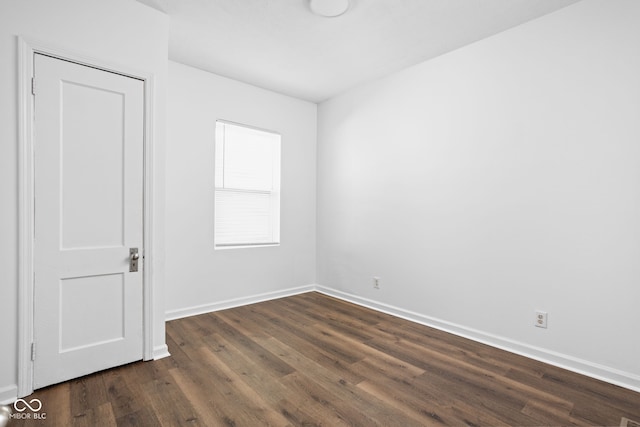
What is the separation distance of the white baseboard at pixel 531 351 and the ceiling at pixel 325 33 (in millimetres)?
2795

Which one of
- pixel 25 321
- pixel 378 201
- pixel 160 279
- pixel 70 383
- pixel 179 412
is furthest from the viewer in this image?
pixel 378 201

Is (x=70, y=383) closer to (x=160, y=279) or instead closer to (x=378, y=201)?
(x=160, y=279)

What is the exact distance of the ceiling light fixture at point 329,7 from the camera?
2564mm

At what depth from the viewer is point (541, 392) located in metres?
2.22

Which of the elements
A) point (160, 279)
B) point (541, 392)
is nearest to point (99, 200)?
point (160, 279)

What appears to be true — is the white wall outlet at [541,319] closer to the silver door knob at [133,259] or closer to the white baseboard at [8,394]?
the silver door knob at [133,259]

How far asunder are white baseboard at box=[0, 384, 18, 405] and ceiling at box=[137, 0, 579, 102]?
2886 mm

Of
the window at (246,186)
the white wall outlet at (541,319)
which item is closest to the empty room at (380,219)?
the white wall outlet at (541,319)

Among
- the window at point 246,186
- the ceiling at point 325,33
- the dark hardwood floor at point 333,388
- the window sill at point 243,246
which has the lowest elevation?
the dark hardwood floor at point 333,388

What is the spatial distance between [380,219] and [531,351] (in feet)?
6.50

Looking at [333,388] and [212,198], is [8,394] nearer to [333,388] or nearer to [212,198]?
[333,388]

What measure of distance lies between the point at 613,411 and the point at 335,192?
3.45 metres

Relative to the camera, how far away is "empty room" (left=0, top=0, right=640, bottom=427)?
2.11 metres

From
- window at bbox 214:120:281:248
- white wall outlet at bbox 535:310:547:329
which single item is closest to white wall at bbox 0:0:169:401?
window at bbox 214:120:281:248
